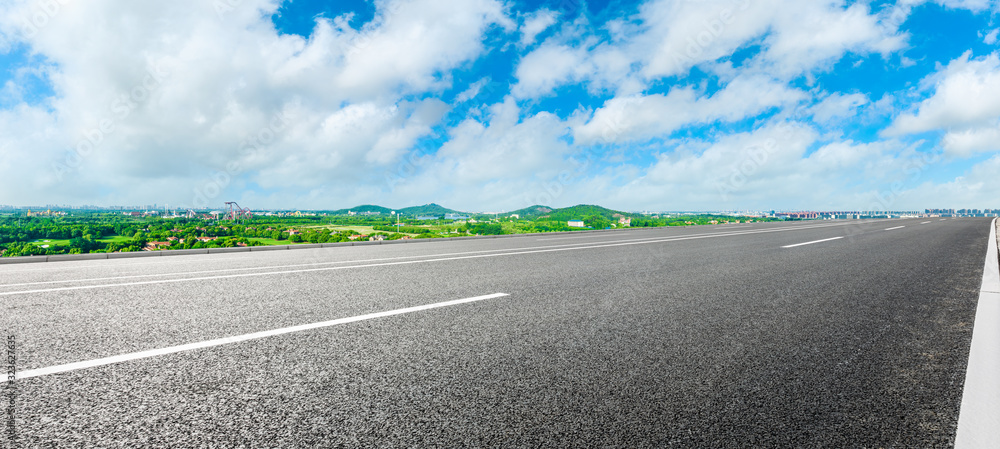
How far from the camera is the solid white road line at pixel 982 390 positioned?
2082mm

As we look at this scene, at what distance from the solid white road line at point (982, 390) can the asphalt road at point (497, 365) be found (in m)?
0.06

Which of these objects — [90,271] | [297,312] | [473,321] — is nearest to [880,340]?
[473,321]

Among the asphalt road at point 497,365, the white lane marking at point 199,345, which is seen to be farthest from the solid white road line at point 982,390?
the white lane marking at point 199,345

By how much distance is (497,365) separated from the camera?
2.94 m

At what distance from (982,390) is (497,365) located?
3.00 metres

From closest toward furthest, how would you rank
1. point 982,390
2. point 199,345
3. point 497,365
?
point 982,390
point 497,365
point 199,345

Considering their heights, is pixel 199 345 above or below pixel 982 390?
above

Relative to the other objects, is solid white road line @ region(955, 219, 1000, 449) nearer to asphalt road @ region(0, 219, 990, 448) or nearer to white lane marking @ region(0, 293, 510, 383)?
asphalt road @ region(0, 219, 990, 448)

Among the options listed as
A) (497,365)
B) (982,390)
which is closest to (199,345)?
(497,365)

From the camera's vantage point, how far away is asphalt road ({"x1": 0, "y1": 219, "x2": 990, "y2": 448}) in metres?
2.07

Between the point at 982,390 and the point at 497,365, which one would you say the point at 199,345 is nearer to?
the point at 497,365

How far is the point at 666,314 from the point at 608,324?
0.83 m

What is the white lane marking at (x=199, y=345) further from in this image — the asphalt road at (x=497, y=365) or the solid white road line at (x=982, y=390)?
the solid white road line at (x=982, y=390)

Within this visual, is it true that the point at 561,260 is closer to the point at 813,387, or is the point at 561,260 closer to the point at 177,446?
the point at 813,387
